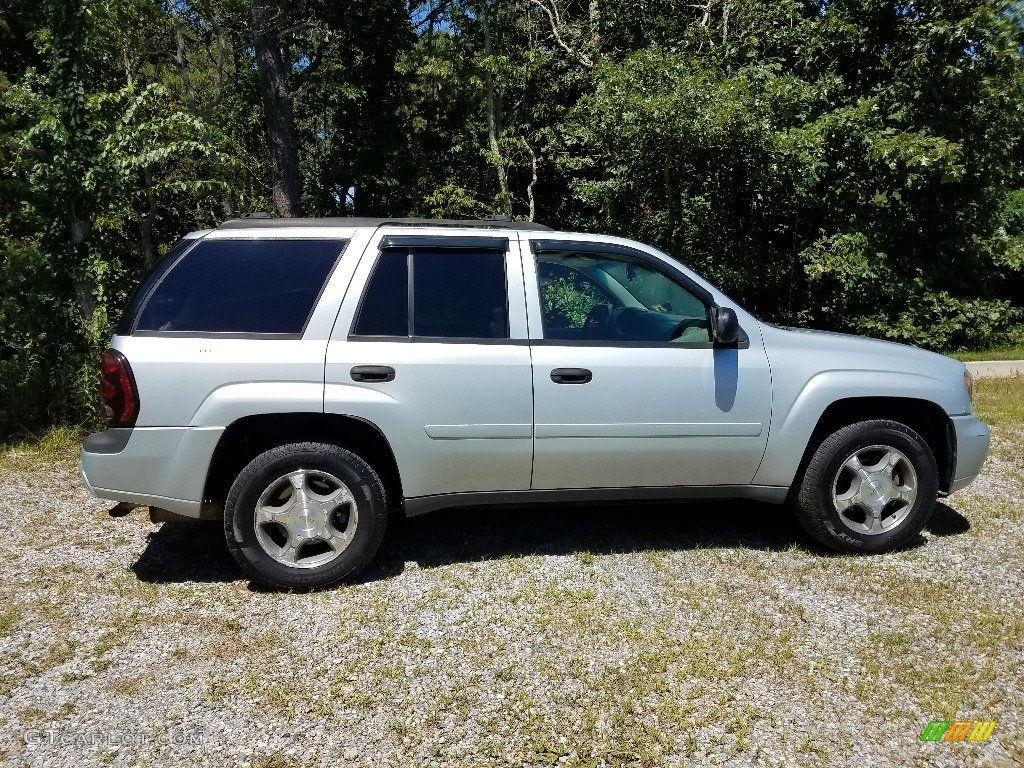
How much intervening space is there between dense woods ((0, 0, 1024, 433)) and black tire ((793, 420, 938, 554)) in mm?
6479

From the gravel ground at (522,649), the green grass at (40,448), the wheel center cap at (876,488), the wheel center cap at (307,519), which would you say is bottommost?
the gravel ground at (522,649)

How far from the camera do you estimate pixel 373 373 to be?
400cm

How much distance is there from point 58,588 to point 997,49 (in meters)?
12.9

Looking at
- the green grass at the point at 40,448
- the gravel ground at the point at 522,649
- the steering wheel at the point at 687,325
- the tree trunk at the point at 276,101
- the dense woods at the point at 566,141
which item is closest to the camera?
the gravel ground at the point at 522,649

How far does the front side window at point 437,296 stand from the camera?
412 cm

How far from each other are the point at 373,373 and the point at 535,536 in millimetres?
1619

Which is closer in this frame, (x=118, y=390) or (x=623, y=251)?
(x=118, y=390)

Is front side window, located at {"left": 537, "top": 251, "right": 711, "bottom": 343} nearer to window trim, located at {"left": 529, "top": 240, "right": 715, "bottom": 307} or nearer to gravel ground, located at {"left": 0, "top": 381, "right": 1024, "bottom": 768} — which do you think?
window trim, located at {"left": 529, "top": 240, "right": 715, "bottom": 307}

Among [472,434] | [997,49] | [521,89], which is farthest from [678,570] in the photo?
[521,89]

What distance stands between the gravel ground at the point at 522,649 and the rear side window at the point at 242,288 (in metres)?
1.43

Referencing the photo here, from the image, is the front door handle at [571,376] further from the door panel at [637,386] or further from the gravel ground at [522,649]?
the gravel ground at [522,649]

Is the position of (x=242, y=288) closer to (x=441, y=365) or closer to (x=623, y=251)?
(x=441, y=365)

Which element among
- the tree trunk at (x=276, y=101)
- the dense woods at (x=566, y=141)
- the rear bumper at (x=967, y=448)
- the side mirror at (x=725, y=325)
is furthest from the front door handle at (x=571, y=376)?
the tree trunk at (x=276, y=101)

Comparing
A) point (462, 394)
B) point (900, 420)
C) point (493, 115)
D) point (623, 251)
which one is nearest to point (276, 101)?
point (493, 115)
